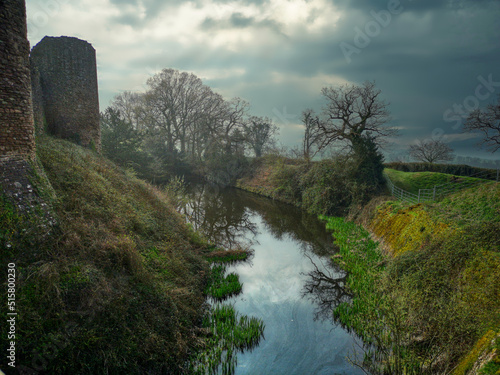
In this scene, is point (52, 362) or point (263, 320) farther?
point (263, 320)

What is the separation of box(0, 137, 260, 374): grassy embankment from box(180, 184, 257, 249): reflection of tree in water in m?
6.04

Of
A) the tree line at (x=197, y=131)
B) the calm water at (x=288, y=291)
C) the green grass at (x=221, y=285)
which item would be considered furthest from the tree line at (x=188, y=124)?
the green grass at (x=221, y=285)

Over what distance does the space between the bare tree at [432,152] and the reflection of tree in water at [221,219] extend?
29.6 m

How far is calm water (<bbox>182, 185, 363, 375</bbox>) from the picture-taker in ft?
18.8

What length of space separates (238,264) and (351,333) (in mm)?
5263

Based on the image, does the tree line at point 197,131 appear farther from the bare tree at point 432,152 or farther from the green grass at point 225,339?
the green grass at point 225,339

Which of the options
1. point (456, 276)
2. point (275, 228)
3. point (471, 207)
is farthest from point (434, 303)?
point (275, 228)

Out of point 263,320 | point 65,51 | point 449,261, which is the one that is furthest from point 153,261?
point 65,51

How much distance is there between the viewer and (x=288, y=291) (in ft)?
29.1

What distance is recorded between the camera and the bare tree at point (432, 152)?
35969 millimetres

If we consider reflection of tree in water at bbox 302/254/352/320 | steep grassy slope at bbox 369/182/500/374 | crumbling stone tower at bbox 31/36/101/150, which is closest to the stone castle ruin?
crumbling stone tower at bbox 31/36/101/150

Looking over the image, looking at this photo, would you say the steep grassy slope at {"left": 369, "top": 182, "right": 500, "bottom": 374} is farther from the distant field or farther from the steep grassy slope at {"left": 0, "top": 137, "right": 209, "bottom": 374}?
the distant field

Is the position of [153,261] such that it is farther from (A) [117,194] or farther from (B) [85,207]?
(A) [117,194]

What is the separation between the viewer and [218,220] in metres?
17.7
